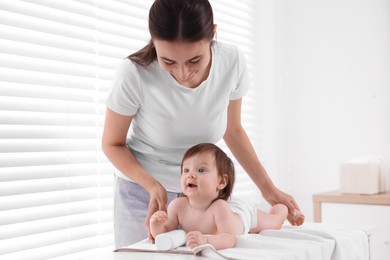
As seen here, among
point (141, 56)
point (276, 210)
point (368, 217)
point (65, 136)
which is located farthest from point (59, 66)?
point (368, 217)

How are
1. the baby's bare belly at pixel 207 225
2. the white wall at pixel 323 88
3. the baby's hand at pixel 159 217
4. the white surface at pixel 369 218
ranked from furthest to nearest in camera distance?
the white wall at pixel 323 88, the white surface at pixel 369 218, the baby's bare belly at pixel 207 225, the baby's hand at pixel 159 217

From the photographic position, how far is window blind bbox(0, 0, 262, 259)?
2.01 meters

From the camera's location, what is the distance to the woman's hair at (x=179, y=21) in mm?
1449

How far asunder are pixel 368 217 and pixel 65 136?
1.45 metres

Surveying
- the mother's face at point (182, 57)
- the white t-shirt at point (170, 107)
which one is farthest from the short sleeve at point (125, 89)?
the mother's face at point (182, 57)

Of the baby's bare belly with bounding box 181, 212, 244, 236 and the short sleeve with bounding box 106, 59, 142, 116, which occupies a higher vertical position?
the short sleeve with bounding box 106, 59, 142, 116

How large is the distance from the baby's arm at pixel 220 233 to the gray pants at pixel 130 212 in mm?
266

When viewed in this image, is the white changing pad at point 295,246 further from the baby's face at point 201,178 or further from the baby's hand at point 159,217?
the baby's face at point 201,178

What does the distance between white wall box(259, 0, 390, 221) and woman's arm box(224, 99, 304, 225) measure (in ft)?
4.85

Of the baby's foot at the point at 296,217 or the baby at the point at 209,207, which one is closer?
the baby at the point at 209,207

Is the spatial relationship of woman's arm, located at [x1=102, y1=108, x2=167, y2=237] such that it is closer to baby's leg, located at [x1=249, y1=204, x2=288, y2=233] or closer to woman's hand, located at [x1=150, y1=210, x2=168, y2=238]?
woman's hand, located at [x1=150, y1=210, x2=168, y2=238]

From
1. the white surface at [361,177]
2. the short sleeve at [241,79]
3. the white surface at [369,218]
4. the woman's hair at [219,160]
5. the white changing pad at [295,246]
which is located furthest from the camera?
the white surface at [361,177]

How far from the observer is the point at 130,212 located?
5.84ft

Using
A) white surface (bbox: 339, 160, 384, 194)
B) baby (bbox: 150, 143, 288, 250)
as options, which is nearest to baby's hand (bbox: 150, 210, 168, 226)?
baby (bbox: 150, 143, 288, 250)
